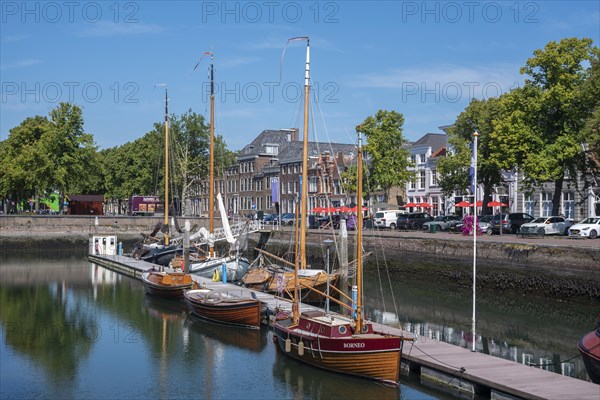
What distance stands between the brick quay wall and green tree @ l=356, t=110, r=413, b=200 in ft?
37.4

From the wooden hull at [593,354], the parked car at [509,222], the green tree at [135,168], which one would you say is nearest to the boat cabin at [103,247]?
the green tree at [135,168]

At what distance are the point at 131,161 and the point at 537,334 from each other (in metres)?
91.2

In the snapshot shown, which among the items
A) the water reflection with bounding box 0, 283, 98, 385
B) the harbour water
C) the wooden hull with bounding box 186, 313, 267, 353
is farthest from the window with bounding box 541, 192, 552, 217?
the wooden hull with bounding box 186, 313, 267, 353

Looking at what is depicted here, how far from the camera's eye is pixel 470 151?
68.2 meters

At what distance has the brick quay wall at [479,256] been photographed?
39062 millimetres

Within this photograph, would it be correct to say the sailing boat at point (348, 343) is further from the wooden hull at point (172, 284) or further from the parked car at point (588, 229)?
the parked car at point (588, 229)

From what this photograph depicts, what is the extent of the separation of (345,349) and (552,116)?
39.8 metres

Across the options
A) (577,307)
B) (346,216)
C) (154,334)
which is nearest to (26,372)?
(154,334)

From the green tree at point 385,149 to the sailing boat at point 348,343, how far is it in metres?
51.8

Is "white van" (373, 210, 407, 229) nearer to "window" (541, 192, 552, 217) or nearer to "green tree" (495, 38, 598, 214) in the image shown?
"window" (541, 192, 552, 217)

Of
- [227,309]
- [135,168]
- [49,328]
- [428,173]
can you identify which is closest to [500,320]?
[227,309]

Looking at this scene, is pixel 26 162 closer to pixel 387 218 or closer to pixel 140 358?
pixel 387 218

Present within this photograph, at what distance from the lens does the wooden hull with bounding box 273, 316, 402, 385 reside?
21.1 metres

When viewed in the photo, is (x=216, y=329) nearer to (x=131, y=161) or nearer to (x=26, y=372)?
(x=26, y=372)
